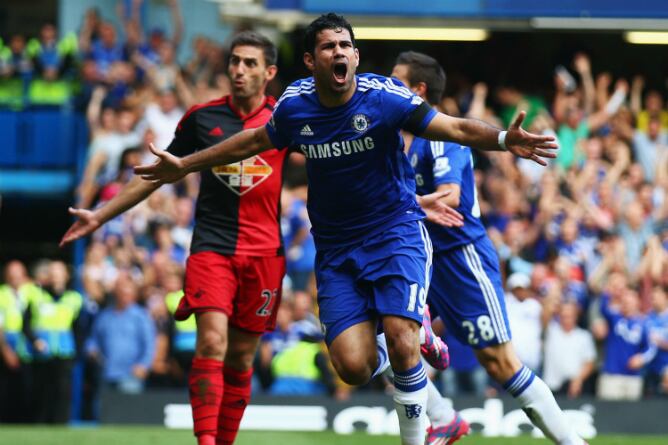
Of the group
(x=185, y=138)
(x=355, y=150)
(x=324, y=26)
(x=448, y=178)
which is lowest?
(x=448, y=178)

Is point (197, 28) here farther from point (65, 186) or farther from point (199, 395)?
point (199, 395)

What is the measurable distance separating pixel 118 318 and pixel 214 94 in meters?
4.30

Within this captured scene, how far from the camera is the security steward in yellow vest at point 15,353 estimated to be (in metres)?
15.6

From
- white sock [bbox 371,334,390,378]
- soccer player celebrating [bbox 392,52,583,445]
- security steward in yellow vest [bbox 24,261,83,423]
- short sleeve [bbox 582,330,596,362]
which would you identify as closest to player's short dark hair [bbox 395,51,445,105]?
soccer player celebrating [bbox 392,52,583,445]

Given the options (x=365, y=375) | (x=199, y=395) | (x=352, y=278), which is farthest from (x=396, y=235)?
(x=199, y=395)

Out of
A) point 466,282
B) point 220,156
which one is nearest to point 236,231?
point 220,156

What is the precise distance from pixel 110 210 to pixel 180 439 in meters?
2.92

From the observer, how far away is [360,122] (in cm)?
746

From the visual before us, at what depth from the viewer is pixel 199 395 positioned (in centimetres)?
830

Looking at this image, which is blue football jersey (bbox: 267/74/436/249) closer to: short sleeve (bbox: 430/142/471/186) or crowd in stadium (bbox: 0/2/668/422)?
short sleeve (bbox: 430/142/471/186)

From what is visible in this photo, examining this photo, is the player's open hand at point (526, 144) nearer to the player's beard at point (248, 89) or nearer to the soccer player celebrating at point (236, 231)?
the soccer player celebrating at point (236, 231)

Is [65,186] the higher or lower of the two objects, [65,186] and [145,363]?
the higher

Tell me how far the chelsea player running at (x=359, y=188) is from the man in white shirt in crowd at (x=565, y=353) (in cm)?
752

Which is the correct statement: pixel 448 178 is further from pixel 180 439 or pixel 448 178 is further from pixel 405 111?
pixel 180 439
